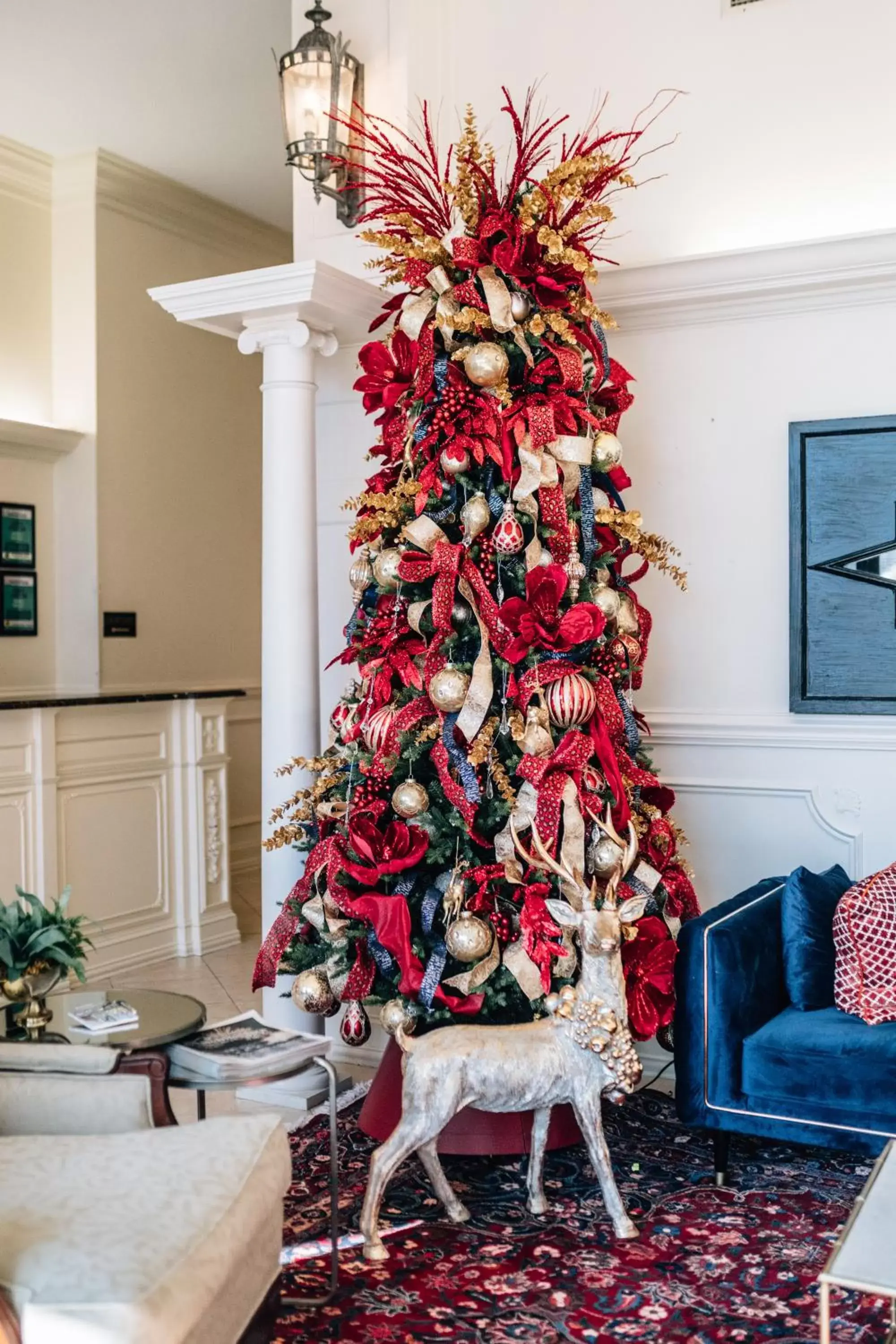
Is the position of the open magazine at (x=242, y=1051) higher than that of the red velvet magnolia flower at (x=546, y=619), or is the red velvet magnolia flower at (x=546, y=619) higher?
the red velvet magnolia flower at (x=546, y=619)

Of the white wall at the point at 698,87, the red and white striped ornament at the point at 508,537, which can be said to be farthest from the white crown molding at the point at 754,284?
the red and white striped ornament at the point at 508,537

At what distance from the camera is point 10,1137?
2.14 m

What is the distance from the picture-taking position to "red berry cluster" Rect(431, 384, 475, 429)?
310cm

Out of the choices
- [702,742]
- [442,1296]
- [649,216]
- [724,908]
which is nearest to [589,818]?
[724,908]

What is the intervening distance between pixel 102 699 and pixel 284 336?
210cm

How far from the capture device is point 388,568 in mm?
3139

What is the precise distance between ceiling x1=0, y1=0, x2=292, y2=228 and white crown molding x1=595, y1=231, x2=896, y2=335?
7.13 ft

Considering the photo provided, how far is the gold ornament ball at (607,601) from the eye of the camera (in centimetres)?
311

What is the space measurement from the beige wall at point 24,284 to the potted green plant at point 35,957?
13.7ft

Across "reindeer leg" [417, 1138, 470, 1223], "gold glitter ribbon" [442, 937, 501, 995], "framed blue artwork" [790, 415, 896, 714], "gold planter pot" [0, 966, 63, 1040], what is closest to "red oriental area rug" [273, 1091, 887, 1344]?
"reindeer leg" [417, 1138, 470, 1223]

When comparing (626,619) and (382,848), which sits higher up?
(626,619)

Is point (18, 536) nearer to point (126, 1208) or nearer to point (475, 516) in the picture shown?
point (475, 516)

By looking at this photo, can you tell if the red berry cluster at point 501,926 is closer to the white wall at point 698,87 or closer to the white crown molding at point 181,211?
the white wall at point 698,87

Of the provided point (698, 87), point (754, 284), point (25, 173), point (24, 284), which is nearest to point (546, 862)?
point (754, 284)
